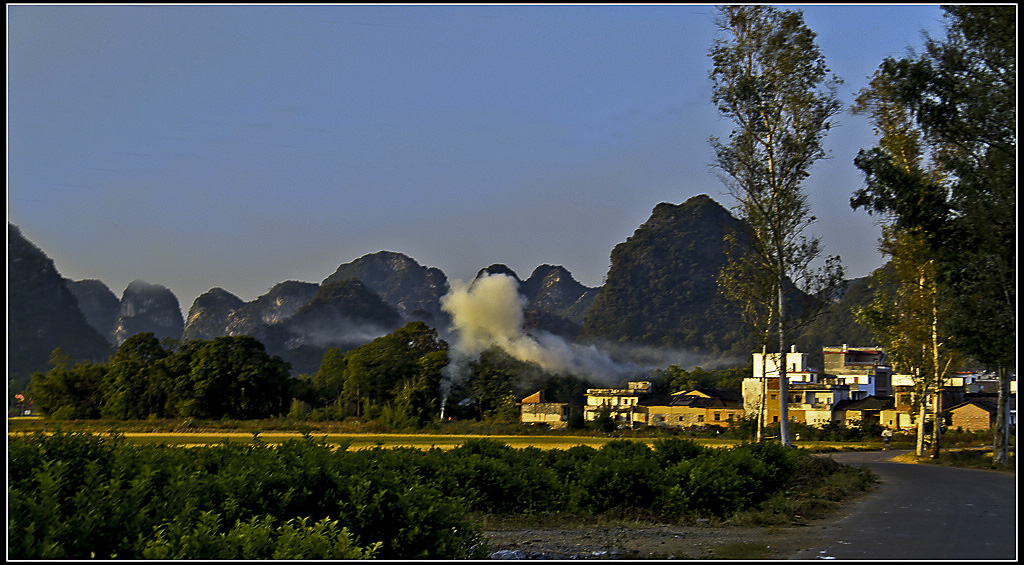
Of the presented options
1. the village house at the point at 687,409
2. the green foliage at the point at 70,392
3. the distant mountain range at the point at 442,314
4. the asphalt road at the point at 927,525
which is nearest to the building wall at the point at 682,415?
the village house at the point at 687,409

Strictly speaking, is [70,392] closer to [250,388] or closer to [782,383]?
[250,388]

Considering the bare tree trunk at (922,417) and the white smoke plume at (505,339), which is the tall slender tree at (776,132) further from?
the white smoke plume at (505,339)

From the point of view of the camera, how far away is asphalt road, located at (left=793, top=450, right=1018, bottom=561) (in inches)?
334

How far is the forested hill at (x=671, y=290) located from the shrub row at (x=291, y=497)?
103 m

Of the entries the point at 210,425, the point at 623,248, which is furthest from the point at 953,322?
the point at 623,248

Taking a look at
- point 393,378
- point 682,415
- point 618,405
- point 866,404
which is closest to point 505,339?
point 393,378

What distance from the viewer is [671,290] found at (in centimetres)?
13112

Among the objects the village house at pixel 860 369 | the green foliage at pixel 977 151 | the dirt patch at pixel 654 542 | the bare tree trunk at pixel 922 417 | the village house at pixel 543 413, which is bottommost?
the village house at pixel 543 413

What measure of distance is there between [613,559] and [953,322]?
23.3 ft

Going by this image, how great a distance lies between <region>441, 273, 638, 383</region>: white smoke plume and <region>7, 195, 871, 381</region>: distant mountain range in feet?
52.6

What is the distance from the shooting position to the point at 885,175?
16.2 meters

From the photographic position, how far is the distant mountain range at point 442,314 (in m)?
96.6

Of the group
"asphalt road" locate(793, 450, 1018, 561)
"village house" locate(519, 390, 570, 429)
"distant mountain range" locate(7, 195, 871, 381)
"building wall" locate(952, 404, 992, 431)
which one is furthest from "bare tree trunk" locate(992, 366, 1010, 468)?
"distant mountain range" locate(7, 195, 871, 381)

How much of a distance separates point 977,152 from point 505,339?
67.0m
